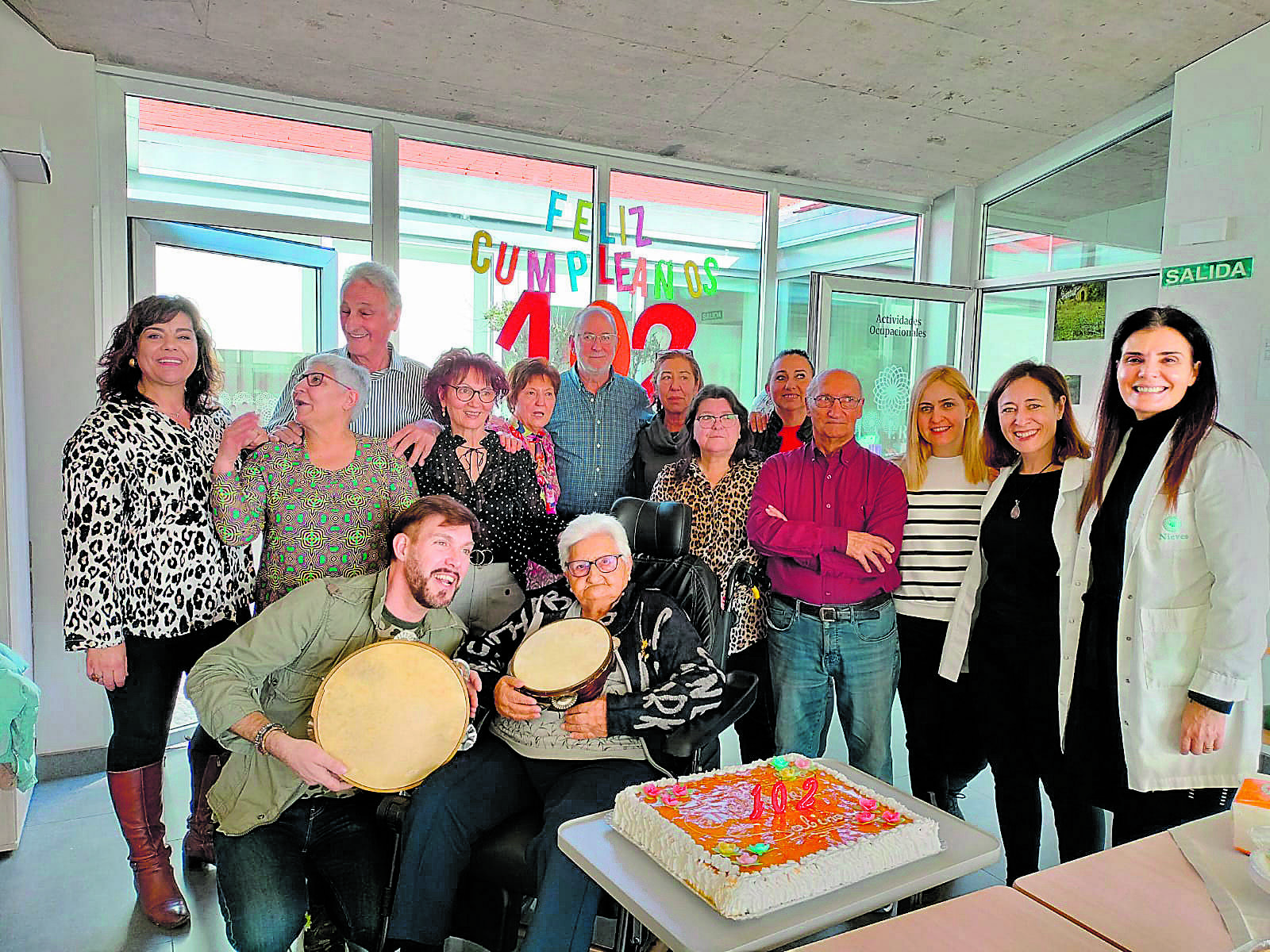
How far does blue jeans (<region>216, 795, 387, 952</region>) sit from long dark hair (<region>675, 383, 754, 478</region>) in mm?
1441

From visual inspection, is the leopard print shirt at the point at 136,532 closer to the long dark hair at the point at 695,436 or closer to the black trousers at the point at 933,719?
the long dark hair at the point at 695,436

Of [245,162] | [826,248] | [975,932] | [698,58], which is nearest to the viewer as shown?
[975,932]

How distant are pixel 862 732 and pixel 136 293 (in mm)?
3247

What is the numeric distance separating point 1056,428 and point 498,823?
1.79 m

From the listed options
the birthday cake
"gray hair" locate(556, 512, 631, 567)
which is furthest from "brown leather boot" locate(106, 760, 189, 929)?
the birthday cake

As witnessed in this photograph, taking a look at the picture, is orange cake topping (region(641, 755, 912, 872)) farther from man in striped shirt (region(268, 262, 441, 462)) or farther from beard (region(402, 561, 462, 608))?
man in striped shirt (region(268, 262, 441, 462))

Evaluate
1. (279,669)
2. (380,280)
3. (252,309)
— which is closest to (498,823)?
(279,669)

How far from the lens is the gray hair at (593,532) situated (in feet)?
7.67

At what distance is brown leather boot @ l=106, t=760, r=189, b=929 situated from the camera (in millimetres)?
2516

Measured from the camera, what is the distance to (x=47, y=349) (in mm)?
3400

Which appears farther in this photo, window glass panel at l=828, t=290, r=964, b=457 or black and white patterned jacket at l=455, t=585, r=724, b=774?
window glass panel at l=828, t=290, r=964, b=457

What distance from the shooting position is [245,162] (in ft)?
12.5

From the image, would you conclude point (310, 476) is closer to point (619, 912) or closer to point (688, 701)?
point (688, 701)

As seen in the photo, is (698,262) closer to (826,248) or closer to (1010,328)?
(826,248)
